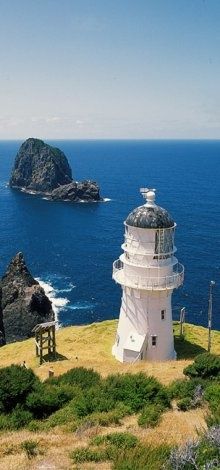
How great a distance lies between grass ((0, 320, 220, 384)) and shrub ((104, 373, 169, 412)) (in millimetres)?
4163

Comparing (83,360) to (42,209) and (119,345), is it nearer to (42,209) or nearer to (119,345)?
(119,345)

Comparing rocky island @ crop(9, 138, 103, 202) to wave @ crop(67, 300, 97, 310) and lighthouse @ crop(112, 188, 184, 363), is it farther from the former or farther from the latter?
lighthouse @ crop(112, 188, 184, 363)

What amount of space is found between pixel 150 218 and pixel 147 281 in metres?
4.33

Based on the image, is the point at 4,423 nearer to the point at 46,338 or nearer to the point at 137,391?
the point at 137,391

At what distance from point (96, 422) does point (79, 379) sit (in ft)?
23.6

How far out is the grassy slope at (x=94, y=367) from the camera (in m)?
17.2

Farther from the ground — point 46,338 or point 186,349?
point 46,338

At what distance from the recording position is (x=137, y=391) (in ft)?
78.5

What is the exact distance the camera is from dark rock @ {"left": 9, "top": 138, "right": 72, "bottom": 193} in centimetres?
17988

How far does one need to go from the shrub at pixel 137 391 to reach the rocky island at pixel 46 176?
13735cm

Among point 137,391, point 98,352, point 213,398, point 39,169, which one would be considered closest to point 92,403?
point 137,391

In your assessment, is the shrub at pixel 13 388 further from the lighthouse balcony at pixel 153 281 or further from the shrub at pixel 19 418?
the lighthouse balcony at pixel 153 281

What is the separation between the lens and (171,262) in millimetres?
33938

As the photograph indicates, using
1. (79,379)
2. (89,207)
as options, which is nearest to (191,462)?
(79,379)
